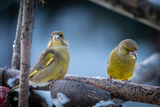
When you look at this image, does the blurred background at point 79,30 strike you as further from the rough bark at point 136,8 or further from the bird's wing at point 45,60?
the bird's wing at point 45,60

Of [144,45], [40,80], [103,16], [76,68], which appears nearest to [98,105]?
[40,80]

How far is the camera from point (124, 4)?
140cm

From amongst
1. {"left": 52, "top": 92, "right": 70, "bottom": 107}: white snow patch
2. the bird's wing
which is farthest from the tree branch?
the bird's wing

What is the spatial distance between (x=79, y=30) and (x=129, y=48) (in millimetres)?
669

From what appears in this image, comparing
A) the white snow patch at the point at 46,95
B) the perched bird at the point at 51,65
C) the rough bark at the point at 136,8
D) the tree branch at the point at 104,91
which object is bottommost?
the white snow patch at the point at 46,95

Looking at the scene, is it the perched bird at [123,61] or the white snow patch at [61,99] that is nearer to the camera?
the white snow patch at [61,99]

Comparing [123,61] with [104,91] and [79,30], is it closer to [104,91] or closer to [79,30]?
[104,91]

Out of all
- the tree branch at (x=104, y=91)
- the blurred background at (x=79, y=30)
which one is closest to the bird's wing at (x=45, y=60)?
the tree branch at (x=104, y=91)

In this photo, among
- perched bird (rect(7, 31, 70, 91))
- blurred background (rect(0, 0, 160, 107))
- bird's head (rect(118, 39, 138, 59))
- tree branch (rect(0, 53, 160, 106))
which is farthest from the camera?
blurred background (rect(0, 0, 160, 107))

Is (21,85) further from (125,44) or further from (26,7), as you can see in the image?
(125,44)

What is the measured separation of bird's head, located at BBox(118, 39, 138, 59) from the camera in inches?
38.9

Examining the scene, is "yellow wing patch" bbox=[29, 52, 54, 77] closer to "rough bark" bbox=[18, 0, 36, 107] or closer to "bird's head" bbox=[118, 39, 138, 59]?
"rough bark" bbox=[18, 0, 36, 107]

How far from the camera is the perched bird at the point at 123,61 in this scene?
102 centimetres

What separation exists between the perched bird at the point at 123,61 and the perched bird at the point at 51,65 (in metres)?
0.36
